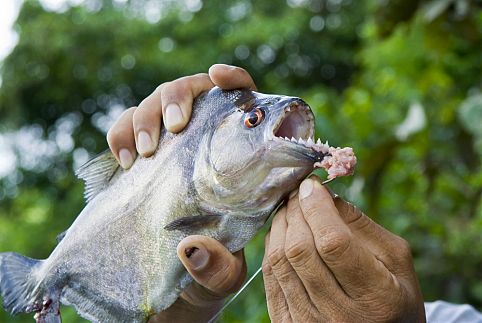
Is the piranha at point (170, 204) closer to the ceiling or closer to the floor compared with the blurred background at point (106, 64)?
closer to the ceiling

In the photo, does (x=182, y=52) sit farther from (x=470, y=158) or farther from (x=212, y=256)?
(x=212, y=256)

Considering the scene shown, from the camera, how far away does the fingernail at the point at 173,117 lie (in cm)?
181

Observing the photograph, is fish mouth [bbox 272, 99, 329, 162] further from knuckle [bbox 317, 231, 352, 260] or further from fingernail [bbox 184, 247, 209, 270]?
fingernail [bbox 184, 247, 209, 270]

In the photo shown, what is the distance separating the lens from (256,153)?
1664mm

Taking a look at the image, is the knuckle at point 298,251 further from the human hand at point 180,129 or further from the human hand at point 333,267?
the human hand at point 180,129

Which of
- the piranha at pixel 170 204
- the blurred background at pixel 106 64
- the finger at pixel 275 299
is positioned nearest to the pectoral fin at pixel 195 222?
the piranha at pixel 170 204

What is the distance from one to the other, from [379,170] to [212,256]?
3046mm

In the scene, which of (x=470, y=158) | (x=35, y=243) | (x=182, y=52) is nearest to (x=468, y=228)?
(x=470, y=158)

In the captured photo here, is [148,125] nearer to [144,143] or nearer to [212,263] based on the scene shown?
[144,143]

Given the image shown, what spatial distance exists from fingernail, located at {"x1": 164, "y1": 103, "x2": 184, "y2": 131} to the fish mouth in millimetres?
252

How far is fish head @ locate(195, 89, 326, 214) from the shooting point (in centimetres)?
162

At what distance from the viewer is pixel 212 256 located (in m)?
1.71

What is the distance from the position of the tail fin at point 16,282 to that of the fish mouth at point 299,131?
0.72 meters

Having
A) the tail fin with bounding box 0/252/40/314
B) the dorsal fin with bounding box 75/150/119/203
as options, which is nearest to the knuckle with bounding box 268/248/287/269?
the dorsal fin with bounding box 75/150/119/203
